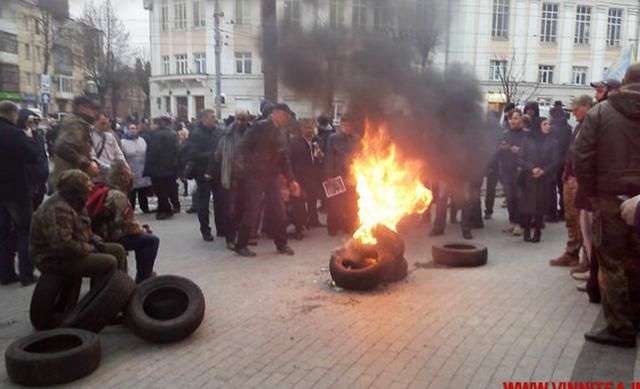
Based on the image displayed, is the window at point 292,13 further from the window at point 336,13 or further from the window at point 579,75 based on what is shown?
the window at point 579,75

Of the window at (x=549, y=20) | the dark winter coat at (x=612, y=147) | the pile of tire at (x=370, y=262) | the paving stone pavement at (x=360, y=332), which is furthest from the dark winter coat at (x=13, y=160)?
the window at (x=549, y=20)

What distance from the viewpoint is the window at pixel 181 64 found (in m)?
7.28

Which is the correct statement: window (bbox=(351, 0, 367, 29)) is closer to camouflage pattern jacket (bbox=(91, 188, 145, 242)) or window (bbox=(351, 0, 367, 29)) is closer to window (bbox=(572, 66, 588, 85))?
camouflage pattern jacket (bbox=(91, 188, 145, 242))

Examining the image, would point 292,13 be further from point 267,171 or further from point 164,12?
point 267,171

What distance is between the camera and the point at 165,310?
439 centimetres

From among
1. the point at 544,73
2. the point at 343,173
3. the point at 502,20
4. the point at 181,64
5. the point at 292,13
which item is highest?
the point at 544,73

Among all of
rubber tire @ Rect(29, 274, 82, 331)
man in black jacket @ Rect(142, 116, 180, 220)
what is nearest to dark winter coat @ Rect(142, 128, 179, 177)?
man in black jacket @ Rect(142, 116, 180, 220)

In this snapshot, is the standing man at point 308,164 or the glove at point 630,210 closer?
the glove at point 630,210

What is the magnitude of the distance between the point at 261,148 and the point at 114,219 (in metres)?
2.35

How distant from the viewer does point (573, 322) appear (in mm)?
4457

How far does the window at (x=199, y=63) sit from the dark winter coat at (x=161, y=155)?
2639mm

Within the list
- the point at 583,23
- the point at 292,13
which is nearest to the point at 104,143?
the point at 292,13

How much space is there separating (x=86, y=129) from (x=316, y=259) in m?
3.13

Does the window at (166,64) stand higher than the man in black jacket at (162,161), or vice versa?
the window at (166,64)
